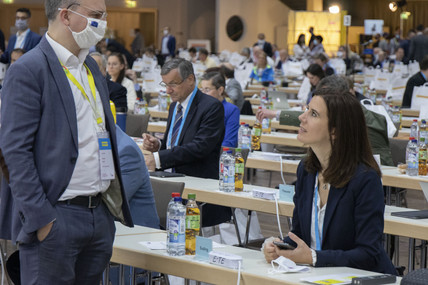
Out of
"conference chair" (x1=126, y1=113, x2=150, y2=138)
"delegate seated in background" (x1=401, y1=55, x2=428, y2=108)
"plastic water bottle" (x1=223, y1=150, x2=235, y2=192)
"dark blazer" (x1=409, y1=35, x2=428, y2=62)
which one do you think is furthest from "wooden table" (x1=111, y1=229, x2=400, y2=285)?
"dark blazer" (x1=409, y1=35, x2=428, y2=62)

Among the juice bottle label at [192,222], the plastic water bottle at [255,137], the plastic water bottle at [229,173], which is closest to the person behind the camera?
the juice bottle label at [192,222]

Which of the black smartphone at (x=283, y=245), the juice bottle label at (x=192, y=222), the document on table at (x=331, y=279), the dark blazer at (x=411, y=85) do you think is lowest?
the document on table at (x=331, y=279)

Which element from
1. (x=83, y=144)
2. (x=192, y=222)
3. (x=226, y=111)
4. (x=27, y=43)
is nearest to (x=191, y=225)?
(x=192, y=222)

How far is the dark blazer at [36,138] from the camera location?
2.47 metres

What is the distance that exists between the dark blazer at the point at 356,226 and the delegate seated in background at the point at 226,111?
10.4 ft

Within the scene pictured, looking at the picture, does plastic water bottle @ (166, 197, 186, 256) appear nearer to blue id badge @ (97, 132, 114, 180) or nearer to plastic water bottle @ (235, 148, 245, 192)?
blue id badge @ (97, 132, 114, 180)

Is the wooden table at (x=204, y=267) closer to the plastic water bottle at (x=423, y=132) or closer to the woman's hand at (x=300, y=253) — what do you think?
the woman's hand at (x=300, y=253)

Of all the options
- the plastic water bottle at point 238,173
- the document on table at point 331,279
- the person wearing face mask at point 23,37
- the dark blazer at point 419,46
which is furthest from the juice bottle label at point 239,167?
the dark blazer at point 419,46

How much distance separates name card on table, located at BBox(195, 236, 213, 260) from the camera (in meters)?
3.05

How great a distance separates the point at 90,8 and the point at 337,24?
86.4 ft

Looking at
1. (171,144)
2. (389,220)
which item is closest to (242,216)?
(171,144)

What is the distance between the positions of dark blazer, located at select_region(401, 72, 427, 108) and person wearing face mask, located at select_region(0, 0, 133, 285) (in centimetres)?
770

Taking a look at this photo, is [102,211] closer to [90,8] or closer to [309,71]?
[90,8]

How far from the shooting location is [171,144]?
210 inches
